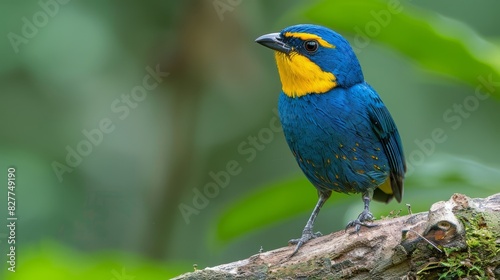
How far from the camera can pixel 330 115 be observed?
4.40 m

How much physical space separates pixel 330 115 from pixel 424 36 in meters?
0.68

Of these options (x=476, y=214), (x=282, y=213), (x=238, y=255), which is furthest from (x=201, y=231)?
(x=476, y=214)

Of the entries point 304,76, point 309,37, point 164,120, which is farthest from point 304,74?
point 164,120

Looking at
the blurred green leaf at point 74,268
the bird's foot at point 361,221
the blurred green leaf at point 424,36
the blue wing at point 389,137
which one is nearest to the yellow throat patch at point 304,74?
the blurred green leaf at point 424,36

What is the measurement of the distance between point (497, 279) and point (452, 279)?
0.19m

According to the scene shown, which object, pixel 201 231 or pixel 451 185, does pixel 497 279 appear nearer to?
pixel 451 185

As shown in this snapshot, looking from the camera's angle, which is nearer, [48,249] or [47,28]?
[48,249]

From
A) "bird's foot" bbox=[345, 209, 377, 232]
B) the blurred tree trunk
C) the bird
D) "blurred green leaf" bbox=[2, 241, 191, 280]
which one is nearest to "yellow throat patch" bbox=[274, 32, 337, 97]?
the bird

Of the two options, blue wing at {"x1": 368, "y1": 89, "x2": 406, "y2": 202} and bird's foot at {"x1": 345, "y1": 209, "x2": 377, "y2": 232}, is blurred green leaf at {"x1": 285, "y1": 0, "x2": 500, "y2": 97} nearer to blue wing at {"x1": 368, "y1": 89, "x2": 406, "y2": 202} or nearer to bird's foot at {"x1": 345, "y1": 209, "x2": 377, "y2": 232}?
blue wing at {"x1": 368, "y1": 89, "x2": 406, "y2": 202}

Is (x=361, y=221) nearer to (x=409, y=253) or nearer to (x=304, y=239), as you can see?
(x=304, y=239)

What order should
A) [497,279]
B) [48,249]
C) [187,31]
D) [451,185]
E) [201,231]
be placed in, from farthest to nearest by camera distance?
[201,231]
[187,31]
[451,185]
[48,249]
[497,279]

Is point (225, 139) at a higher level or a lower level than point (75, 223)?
higher

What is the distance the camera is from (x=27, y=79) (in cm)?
662

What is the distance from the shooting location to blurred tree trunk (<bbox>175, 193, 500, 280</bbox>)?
3.42 m
